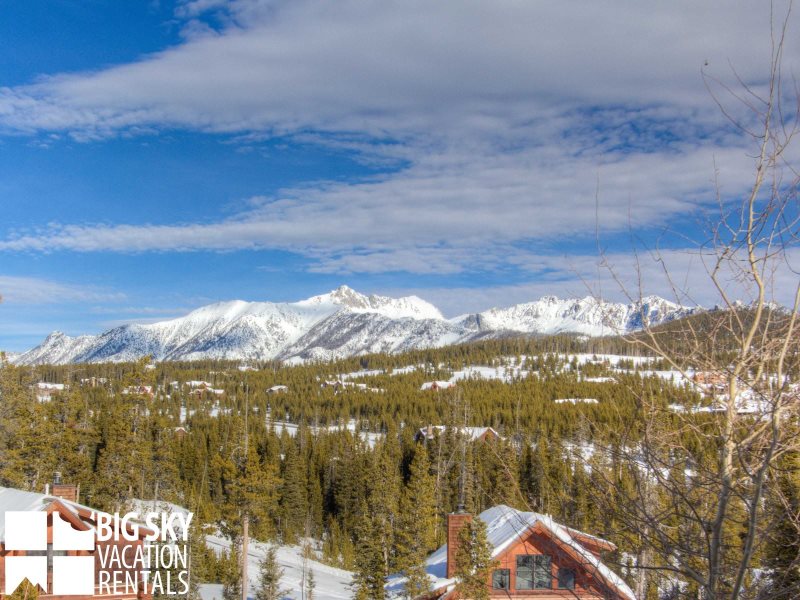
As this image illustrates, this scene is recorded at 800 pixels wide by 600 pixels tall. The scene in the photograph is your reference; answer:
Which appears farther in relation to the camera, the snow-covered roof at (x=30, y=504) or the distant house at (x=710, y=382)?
the snow-covered roof at (x=30, y=504)

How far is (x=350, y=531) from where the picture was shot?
5906cm

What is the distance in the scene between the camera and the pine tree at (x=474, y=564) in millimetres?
17594

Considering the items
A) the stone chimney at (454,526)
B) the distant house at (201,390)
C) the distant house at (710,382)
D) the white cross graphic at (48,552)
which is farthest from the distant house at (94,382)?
the distant house at (710,382)

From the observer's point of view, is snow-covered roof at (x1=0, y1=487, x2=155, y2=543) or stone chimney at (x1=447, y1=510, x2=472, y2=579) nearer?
snow-covered roof at (x1=0, y1=487, x2=155, y2=543)

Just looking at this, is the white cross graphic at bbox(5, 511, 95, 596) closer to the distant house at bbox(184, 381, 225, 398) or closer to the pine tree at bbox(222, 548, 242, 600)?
the pine tree at bbox(222, 548, 242, 600)

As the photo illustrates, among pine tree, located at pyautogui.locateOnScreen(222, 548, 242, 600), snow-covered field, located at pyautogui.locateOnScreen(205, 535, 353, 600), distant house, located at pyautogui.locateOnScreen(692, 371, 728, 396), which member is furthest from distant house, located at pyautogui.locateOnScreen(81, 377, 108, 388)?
distant house, located at pyautogui.locateOnScreen(692, 371, 728, 396)

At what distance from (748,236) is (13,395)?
Result: 147ft

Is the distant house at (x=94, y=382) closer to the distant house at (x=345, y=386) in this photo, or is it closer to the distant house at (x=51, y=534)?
the distant house at (x=345, y=386)

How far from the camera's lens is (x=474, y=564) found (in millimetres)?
18078

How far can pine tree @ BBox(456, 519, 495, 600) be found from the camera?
17594 millimetres

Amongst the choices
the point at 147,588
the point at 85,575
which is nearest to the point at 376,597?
the point at 147,588

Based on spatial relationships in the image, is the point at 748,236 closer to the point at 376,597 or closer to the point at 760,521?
the point at 760,521

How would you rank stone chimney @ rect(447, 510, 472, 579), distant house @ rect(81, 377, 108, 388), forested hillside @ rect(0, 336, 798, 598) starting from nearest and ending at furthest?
forested hillside @ rect(0, 336, 798, 598), stone chimney @ rect(447, 510, 472, 579), distant house @ rect(81, 377, 108, 388)

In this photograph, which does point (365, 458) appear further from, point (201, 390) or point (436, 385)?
point (201, 390)
